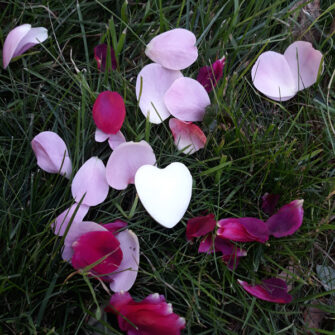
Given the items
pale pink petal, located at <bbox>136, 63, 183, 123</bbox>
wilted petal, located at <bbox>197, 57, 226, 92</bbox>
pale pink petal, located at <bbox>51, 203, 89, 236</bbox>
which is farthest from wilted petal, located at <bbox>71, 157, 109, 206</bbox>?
wilted petal, located at <bbox>197, 57, 226, 92</bbox>

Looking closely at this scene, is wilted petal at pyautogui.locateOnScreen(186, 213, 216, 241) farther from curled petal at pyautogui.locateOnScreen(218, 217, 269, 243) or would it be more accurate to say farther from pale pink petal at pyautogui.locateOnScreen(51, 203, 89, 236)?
pale pink petal at pyautogui.locateOnScreen(51, 203, 89, 236)

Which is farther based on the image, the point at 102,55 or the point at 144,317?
the point at 102,55

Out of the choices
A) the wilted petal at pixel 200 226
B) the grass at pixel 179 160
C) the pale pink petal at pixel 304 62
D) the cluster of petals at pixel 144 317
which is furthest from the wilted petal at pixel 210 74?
the cluster of petals at pixel 144 317

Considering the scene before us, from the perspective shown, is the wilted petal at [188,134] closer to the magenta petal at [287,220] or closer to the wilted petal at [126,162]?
the wilted petal at [126,162]

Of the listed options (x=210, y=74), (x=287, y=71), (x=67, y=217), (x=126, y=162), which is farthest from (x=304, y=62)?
(x=67, y=217)

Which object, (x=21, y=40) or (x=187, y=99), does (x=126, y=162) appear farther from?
(x=21, y=40)

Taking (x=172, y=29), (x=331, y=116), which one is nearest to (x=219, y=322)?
(x=331, y=116)

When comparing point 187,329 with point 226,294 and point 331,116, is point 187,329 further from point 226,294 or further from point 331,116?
point 331,116
